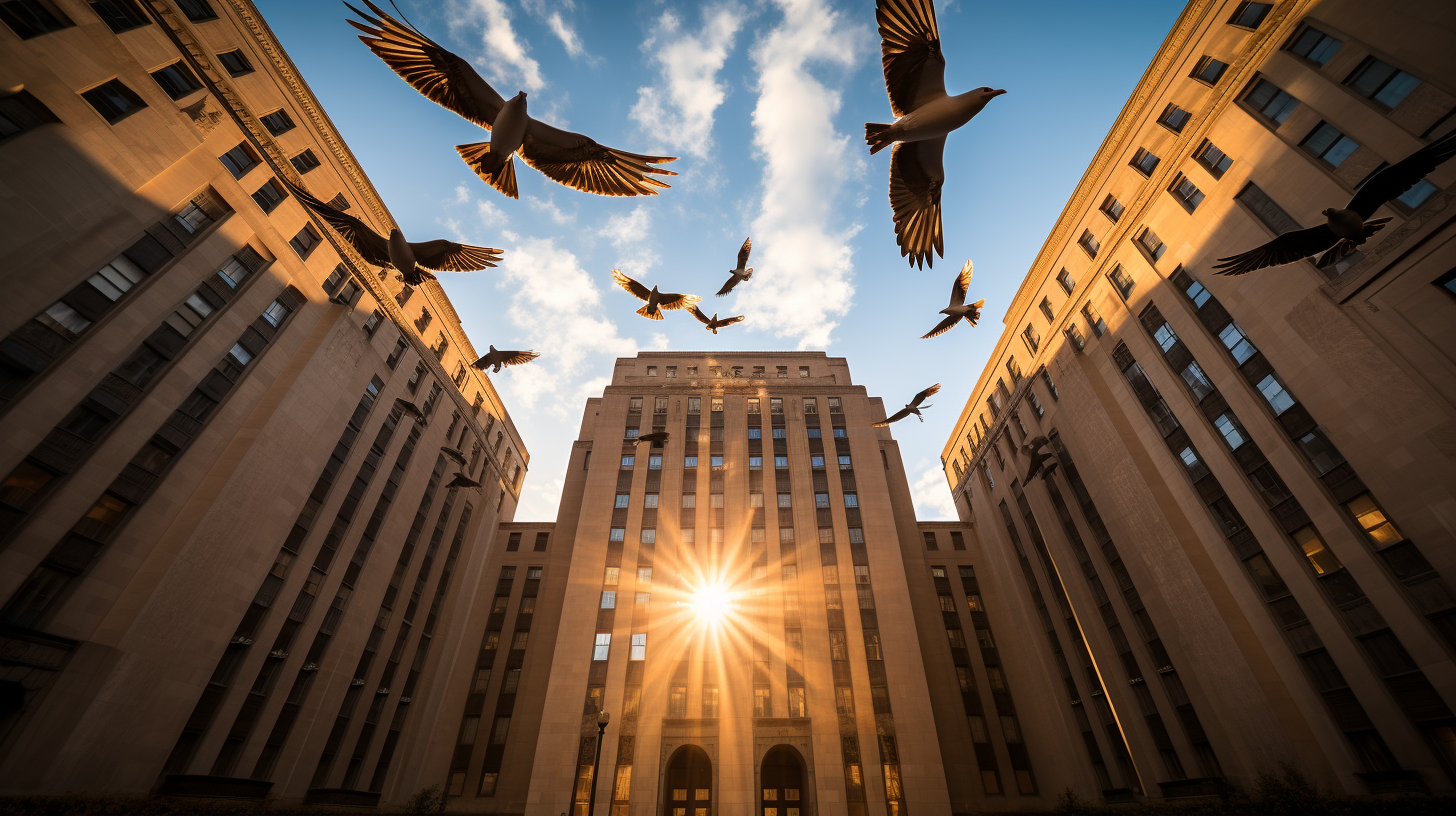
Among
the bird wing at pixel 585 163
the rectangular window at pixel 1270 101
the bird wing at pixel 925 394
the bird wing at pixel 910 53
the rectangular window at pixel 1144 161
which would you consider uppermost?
the rectangular window at pixel 1144 161

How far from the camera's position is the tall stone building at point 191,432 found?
757 inches

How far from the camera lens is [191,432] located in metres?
24.5

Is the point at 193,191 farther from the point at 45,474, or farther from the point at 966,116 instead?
the point at 966,116

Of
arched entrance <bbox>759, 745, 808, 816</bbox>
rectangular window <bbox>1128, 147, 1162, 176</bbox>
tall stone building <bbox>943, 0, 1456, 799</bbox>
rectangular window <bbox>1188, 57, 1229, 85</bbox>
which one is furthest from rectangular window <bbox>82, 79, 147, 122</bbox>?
rectangular window <bbox>1128, 147, 1162, 176</bbox>

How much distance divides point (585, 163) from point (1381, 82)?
30925 mm

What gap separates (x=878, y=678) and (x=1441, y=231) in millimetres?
30812

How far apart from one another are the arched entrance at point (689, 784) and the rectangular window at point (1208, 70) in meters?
45.5

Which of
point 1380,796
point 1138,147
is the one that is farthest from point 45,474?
point 1138,147

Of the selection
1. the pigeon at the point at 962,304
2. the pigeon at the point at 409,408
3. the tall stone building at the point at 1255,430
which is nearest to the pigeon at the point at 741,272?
the pigeon at the point at 962,304

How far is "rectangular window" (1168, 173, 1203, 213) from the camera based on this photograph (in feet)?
90.4

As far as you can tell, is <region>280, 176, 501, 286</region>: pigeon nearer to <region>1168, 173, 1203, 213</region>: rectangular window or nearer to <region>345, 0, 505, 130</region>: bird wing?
<region>345, 0, 505, 130</region>: bird wing

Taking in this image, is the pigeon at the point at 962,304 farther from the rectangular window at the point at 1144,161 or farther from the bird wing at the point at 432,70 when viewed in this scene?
the rectangular window at the point at 1144,161

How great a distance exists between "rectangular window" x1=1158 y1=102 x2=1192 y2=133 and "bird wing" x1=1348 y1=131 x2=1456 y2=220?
20.7 metres

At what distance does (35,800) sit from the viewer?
16.2 meters
